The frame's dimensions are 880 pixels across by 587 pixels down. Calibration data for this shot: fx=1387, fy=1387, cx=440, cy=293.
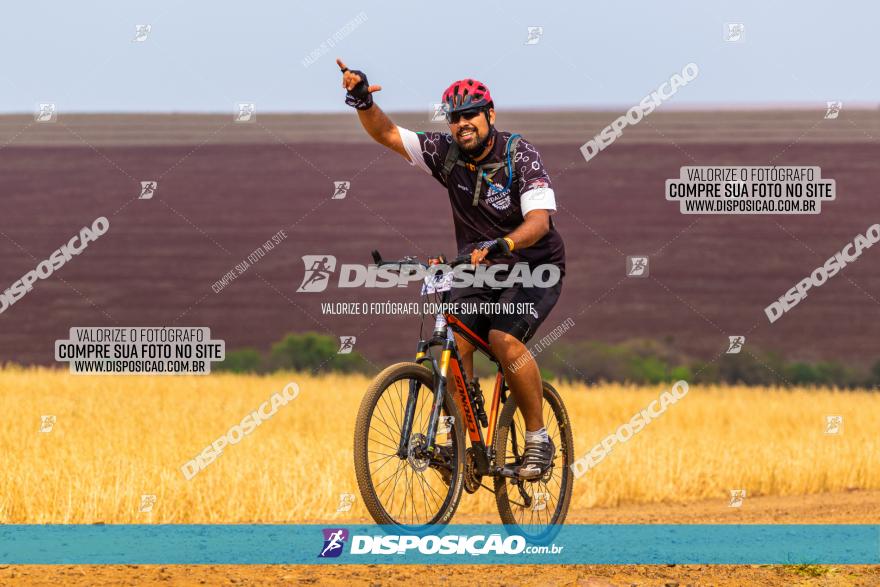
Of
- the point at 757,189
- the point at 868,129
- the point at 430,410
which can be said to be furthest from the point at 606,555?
the point at 868,129

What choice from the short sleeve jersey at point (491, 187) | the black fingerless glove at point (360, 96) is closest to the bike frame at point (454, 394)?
the short sleeve jersey at point (491, 187)

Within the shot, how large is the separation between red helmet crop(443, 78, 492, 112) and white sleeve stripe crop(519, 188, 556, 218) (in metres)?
→ 0.69

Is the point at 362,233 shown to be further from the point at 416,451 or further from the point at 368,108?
the point at 416,451

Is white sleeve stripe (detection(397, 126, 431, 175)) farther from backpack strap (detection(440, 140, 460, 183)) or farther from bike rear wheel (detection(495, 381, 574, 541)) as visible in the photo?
bike rear wheel (detection(495, 381, 574, 541))

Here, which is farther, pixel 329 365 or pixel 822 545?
pixel 329 365

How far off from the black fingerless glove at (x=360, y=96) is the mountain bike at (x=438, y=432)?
45.1 inches

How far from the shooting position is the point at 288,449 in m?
17.2

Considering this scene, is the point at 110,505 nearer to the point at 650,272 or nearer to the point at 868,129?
the point at 650,272

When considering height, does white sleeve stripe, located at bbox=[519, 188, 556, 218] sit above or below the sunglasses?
below

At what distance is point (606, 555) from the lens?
9.86m

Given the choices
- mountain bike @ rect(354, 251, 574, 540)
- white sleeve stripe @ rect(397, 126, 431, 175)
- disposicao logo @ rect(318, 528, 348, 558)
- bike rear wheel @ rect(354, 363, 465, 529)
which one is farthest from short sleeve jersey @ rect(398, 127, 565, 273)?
disposicao logo @ rect(318, 528, 348, 558)

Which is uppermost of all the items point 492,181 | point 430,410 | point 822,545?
point 492,181

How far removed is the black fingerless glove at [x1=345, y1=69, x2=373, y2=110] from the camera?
9539mm

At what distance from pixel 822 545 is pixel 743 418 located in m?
12.5
